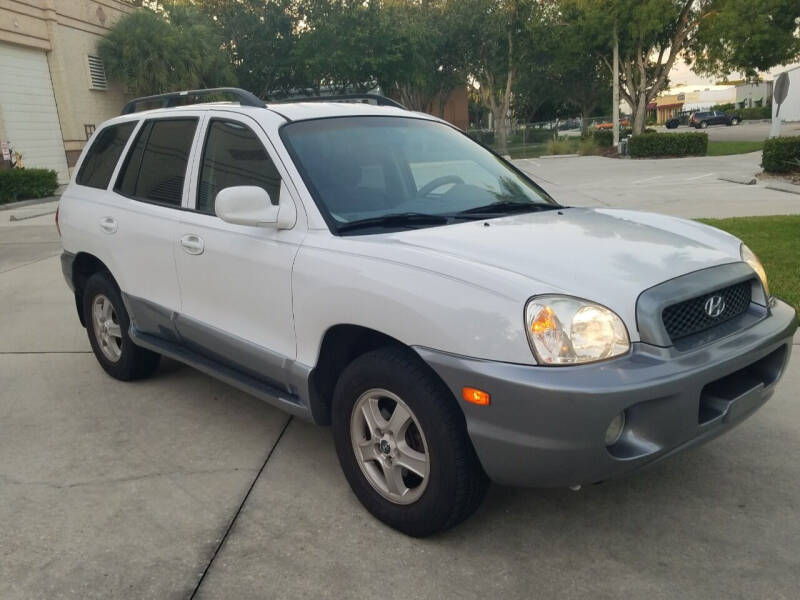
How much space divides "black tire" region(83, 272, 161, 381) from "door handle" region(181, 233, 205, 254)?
3.15 ft

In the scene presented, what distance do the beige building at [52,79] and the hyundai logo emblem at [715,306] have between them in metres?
23.0

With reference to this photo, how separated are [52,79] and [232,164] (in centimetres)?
2597

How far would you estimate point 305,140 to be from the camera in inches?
140

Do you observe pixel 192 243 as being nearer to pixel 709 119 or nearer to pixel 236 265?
pixel 236 265

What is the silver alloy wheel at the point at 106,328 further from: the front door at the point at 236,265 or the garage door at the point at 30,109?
Answer: the garage door at the point at 30,109

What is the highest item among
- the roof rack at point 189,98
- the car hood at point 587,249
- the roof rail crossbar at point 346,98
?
the roof rack at point 189,98

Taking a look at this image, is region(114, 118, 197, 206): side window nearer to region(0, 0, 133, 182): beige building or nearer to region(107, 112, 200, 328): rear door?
region(107, 112, 200, 328): rear door

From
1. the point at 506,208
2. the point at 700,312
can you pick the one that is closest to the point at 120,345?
the point at 506,208

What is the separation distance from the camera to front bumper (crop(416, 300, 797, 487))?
7.95 ft

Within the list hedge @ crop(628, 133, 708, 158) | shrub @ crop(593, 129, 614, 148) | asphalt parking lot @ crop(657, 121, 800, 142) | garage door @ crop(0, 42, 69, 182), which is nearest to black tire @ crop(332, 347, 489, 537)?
garage door @ crop(0, 42, 69, 182)

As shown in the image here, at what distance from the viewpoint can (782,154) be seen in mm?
16438

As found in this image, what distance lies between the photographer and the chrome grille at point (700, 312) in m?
2.69

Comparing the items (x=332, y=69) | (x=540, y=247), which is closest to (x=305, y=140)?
(x=540, y=247)

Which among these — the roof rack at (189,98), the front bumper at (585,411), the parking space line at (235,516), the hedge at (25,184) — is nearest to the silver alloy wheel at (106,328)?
the roof rack at (189,98)
